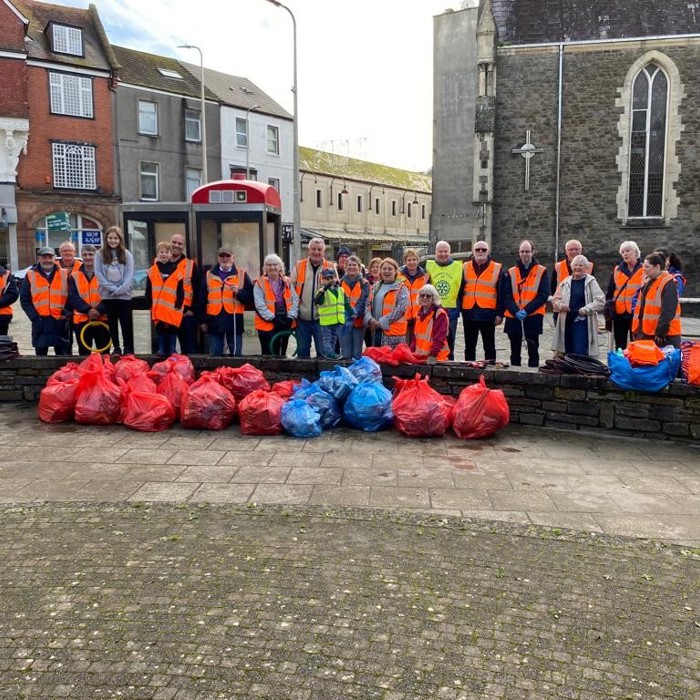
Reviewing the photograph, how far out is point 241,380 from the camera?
734 cm

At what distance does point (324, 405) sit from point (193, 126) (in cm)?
3309

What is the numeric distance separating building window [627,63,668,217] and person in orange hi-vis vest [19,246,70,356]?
70.0ft

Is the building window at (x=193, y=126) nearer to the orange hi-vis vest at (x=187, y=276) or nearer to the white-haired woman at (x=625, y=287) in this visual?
the orange hi-vis vest at (x=187, y=276)

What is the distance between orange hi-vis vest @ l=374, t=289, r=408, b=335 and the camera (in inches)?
319

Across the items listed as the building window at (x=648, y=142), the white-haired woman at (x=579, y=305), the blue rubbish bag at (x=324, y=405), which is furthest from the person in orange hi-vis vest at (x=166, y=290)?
the building window at (x=648, y=142)

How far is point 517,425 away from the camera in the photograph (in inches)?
281

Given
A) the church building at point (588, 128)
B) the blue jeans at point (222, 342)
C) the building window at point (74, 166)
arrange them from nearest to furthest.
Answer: the blue jeans at point (222, 342), the church building at point (588, 128), the building window at point (74, 166)

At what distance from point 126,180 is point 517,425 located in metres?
30.3

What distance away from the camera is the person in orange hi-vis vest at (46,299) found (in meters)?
8.59

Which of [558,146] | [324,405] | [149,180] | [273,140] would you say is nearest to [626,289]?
[324,405]

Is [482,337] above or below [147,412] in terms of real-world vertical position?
above

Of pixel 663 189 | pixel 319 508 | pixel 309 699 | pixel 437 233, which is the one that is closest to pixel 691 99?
pixel 663 189

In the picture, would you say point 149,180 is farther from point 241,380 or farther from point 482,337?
point 241,380

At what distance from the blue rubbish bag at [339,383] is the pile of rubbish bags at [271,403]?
0.01 meters
